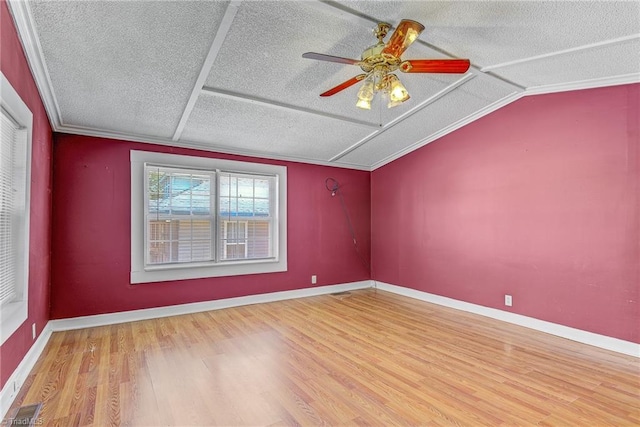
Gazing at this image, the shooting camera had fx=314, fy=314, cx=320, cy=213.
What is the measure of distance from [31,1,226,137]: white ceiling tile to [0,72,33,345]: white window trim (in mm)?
492

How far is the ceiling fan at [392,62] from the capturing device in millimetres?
1997

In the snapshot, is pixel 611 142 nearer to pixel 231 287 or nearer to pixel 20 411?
pixel 231 287

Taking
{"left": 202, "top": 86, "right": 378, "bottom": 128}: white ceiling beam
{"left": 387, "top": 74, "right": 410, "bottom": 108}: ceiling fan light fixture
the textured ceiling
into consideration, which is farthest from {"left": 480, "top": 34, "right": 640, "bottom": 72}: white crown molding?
{"left": 202, "top": 86, "right": 378, "bottom": 128}: white ceiling beam

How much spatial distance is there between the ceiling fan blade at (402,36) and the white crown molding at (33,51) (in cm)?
223

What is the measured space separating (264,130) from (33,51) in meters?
2.20

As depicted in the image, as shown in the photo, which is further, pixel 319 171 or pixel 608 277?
pixel 319 171

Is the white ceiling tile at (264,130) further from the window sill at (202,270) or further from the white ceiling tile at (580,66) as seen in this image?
the white ceiling tile at (580,66)

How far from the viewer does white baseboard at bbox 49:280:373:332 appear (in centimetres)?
350

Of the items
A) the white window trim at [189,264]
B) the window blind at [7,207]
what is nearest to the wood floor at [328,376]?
the white window trim at [189,264]

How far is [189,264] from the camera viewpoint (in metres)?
4.20

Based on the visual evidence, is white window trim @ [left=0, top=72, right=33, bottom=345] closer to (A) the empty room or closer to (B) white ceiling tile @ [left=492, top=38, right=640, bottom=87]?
(A) the empty room

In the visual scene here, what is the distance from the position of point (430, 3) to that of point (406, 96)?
602mm

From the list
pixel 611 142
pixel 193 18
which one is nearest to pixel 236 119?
pixel 193 18

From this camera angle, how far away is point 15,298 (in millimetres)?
2320
